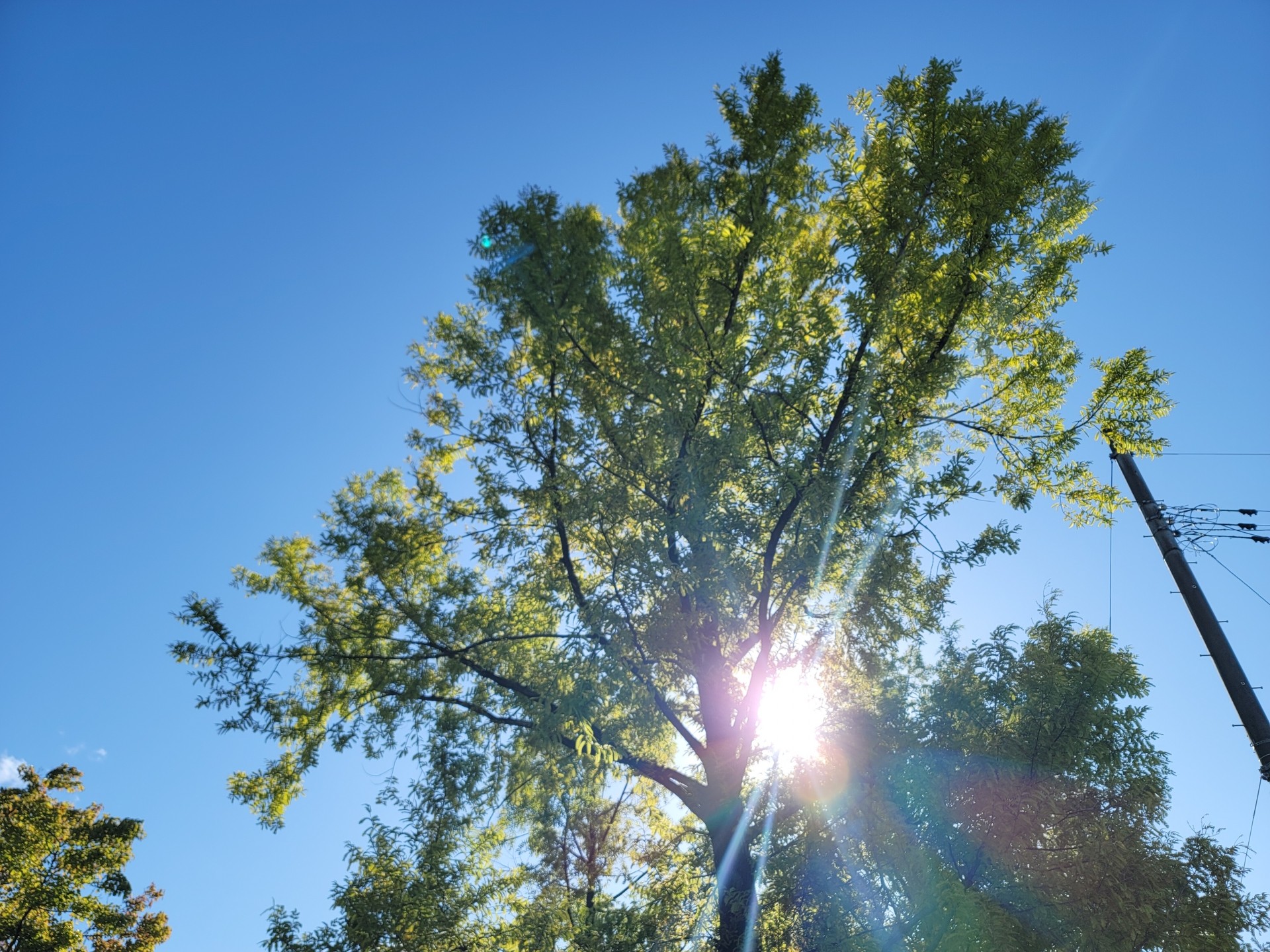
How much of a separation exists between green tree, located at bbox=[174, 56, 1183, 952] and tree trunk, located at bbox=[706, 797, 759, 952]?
34mm

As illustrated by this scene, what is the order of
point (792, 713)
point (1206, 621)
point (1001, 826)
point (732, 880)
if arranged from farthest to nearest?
point (792, 713)
point (732, 880)
point (1001, 826)
point (1206, 621)

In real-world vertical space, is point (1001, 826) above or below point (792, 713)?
below

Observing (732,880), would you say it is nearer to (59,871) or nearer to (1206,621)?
(1206,621)

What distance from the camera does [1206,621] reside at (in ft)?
20.3

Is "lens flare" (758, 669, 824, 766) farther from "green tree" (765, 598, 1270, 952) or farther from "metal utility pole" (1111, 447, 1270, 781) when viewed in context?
"metal utility pole" (1111, 447, 1270, 781)

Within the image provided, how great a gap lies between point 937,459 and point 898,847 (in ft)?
16.8

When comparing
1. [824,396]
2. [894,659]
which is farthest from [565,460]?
[894,659]

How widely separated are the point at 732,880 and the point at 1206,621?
17.8ft

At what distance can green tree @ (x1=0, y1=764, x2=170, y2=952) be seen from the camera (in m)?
16.1

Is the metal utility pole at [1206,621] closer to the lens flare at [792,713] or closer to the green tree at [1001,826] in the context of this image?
the green tree at [1001,826]

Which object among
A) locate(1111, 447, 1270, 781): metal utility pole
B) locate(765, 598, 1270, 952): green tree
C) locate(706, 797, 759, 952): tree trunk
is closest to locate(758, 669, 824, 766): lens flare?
locate(765, 598, 1270, 952): green tree

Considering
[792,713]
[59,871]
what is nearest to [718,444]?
[792,713]

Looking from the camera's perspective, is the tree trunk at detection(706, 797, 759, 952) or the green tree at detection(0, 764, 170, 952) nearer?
the tree trunk at detection(706, 797, 759, 952)

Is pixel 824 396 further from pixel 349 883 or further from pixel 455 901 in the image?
pixel 349 883
